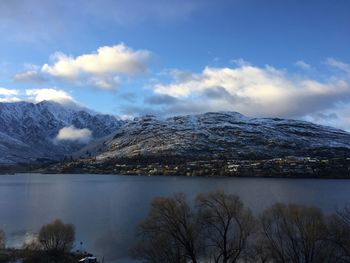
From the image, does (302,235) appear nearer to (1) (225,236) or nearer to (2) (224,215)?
(1) (225,236)

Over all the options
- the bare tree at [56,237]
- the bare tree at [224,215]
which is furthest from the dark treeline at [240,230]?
the bare tree at [56,237]

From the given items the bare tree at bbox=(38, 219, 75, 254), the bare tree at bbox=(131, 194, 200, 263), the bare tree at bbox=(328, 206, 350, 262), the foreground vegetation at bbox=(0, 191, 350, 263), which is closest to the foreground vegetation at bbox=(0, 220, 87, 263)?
the bare tree at bbox=(38, 219, 75, 254)

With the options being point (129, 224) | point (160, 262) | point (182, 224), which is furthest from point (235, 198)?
point (129, 224)

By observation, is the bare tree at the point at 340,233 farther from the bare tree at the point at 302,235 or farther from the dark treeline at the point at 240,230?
the bare tree at the point at 302,235

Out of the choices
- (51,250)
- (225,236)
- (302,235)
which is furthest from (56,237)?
(302,235)

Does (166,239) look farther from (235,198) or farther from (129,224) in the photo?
(129,224)

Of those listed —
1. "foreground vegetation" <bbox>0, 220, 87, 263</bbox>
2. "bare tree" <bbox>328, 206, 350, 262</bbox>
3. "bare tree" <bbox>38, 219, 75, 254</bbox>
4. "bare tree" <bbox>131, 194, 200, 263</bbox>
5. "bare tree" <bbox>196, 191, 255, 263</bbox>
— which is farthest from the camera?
"bare tree" <bbox>38, 219, 75, 254</bbox>

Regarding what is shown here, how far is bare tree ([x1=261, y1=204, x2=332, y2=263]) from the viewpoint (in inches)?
2035

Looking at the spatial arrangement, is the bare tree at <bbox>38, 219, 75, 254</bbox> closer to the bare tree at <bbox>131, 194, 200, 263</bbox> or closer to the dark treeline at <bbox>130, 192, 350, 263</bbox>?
the dark treeline at <bbox>130, 192, 350, 263</bbox>

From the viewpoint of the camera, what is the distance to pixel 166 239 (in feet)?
184

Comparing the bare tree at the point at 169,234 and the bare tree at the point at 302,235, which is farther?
the bare tree at the point at 169,234

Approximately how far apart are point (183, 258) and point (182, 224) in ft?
14.3

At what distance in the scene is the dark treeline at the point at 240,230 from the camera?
52125mm

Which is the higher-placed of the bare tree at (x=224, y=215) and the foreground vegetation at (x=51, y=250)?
the bare tree at (x=224, y=215)
